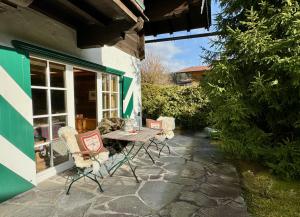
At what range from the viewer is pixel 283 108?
4.25m

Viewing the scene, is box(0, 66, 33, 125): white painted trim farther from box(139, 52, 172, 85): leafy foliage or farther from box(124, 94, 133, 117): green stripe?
box(139, 52, 172, 85): leafy foliage

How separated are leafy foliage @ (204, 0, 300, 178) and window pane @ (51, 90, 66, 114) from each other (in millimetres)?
2688

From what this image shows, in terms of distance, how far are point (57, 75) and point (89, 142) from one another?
1.33 m

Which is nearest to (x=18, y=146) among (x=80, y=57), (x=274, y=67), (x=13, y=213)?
(x=13, y=213)

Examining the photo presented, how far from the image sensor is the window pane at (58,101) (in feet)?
12.7

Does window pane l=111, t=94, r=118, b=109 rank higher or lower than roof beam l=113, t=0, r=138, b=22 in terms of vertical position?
lower

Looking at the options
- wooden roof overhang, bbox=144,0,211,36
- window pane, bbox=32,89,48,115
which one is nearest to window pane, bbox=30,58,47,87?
window pane, bbox=32,89,48,115

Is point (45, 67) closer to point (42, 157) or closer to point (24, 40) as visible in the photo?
point (24, 40)

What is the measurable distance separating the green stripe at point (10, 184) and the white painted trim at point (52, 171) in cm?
31

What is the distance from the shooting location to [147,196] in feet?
10.2

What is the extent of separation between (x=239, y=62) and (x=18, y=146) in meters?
3.95

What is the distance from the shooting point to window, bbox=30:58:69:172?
3570mm

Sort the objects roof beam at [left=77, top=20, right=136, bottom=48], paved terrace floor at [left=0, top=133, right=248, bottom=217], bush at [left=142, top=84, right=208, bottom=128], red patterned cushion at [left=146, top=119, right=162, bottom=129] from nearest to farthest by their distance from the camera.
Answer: paved terrace floor at [left=0, top=133, right=248, bottom=217]
roof beam at [left=77, top=20, right=136, bottom=48]
red patterned cushion at [left=146, top=119, right=162, bottom=129]
bush at [left=142, top=84, right=208, bottom=128]

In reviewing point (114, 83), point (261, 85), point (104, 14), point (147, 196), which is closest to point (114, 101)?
point (114, 83)
